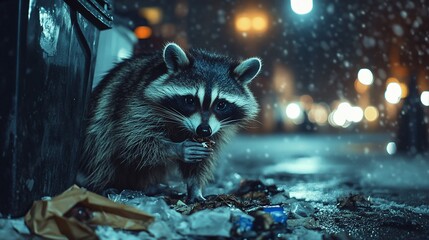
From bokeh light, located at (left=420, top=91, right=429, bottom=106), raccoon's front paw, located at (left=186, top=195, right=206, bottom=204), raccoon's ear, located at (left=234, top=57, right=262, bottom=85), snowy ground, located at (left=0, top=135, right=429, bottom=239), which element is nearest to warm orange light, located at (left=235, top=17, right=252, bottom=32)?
bokeh light, located at (left=420, top=91, right=429, bottom=106)

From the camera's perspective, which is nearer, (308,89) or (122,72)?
(122,72)

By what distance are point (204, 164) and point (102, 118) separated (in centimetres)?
91

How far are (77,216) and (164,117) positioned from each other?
4.45ft

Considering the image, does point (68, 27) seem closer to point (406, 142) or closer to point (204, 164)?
point (204, 164)

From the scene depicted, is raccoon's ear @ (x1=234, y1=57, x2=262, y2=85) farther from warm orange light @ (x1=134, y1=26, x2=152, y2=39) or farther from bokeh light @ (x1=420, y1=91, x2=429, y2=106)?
warm orange light @ (x1=134, y1=26, x2=152, y2=39)

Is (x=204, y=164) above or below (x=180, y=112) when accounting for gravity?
below

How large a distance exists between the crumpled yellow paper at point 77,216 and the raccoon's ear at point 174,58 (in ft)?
4.46

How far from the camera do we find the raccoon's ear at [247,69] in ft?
12.6

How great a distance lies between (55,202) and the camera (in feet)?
8.00

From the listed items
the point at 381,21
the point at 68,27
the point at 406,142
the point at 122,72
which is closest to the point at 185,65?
the point at 122,72

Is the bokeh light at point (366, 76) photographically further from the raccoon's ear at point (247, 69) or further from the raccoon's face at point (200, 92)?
the raccoon's face at point (200, 92)

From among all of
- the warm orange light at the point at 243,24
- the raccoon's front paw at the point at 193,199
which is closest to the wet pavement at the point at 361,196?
the raccoon's front paw at the point at 193,199

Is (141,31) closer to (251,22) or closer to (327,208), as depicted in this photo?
(327,208)

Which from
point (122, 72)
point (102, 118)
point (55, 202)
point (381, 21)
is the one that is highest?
point (381, 21)
